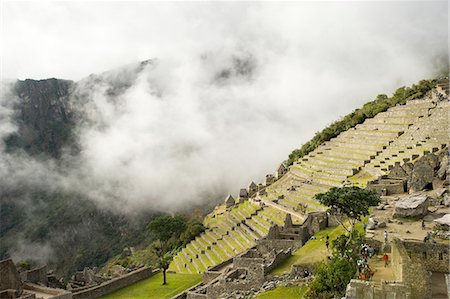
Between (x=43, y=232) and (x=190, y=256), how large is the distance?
2480 inches

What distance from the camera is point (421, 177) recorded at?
19.8 meters

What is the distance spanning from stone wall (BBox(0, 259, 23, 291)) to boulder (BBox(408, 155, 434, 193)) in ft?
63.4

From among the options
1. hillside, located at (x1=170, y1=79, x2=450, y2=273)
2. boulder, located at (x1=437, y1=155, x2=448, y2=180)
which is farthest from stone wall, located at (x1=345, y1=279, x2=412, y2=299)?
hillside, located at (x1=170, y1=79, x2=450, y2=273)

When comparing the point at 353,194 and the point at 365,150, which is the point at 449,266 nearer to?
the point at 353,194

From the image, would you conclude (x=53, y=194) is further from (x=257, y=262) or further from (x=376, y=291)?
(x=376, y=291)

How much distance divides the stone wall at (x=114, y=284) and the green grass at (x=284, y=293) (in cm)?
1163

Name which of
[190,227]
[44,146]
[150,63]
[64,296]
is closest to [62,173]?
[44,146]

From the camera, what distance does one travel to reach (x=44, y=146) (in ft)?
382

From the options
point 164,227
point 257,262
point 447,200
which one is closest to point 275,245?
point 257,262

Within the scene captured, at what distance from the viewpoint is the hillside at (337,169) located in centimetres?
2925

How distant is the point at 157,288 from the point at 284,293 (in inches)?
425

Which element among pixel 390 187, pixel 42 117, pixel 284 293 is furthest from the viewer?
pixel 42 117

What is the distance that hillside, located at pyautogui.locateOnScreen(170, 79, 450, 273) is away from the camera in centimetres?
2925

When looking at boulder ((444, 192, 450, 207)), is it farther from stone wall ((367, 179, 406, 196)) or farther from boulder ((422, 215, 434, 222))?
stone wall ((367, 179, 406, 196))
